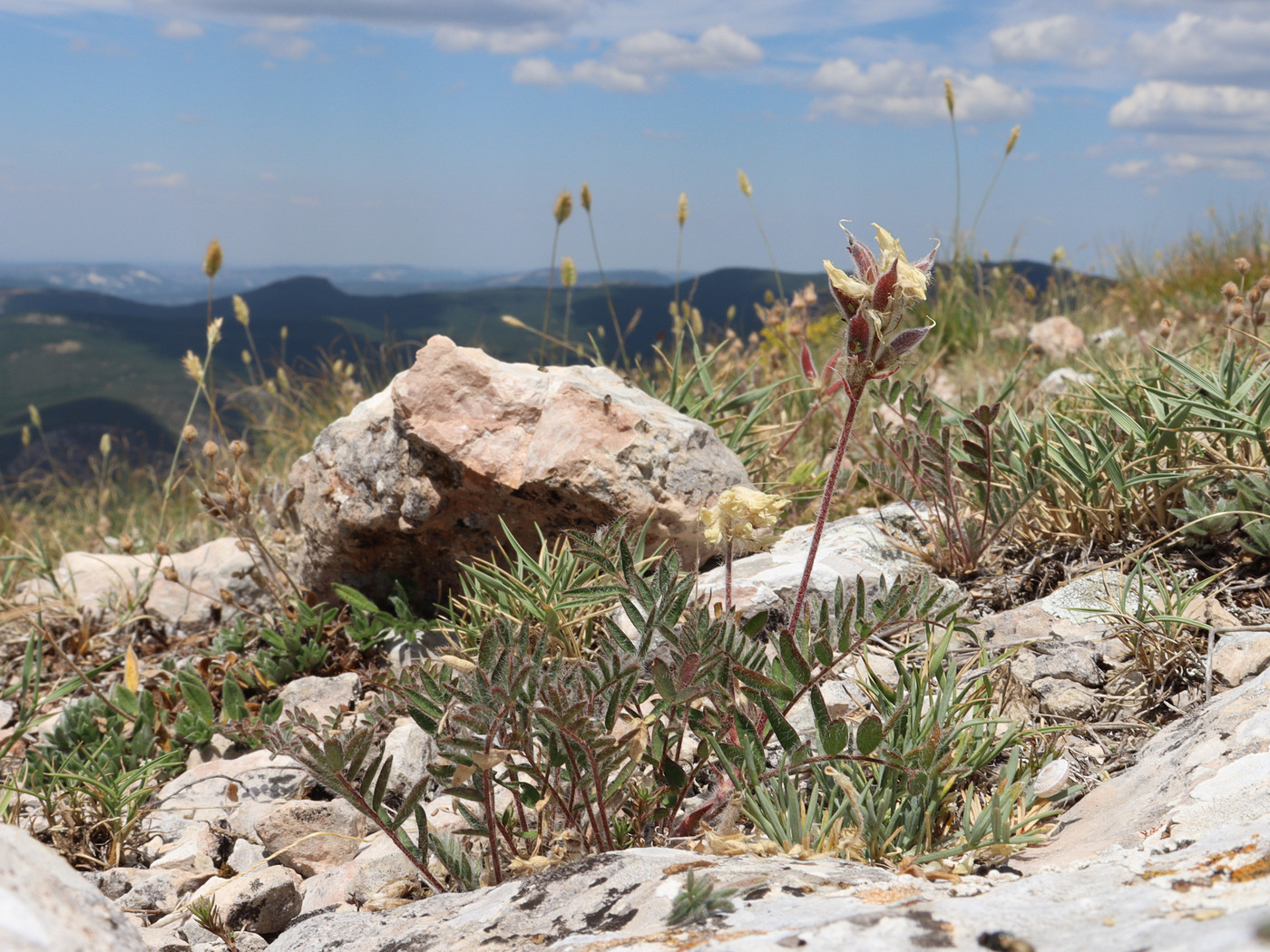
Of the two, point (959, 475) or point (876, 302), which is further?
point (959, 475)

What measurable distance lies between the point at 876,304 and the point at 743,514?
0.49 m

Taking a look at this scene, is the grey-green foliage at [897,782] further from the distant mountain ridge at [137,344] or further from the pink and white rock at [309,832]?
the distant mountain ridge at [137,344]

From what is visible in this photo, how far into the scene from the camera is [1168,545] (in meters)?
2.50

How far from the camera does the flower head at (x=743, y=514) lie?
1.64 m

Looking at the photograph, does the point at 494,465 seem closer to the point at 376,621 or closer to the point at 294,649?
the point at 376,621

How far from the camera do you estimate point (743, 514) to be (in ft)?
5.43

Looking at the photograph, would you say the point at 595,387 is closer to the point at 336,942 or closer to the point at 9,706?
the point at 336,942

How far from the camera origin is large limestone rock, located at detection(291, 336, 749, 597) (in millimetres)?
2838

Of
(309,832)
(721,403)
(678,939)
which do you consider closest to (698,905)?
(678,939)

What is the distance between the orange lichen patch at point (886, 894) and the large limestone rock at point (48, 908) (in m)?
0.89

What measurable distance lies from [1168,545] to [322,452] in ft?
9.21

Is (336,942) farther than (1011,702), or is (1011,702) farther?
(1011,702)

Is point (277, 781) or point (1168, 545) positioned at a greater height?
point (1168, 545)

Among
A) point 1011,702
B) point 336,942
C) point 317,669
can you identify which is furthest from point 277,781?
point 1011,702
